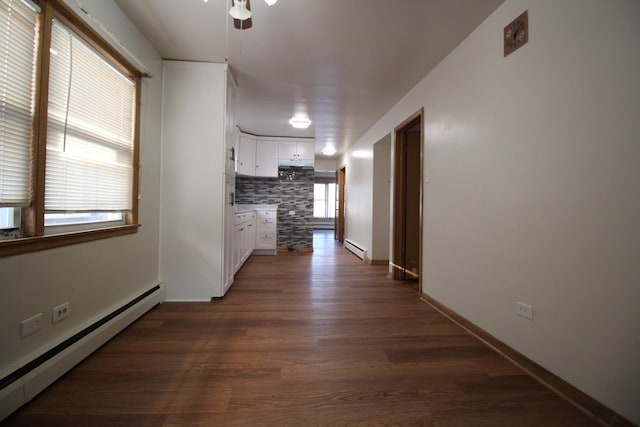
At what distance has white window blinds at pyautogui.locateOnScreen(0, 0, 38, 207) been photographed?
1148 mm

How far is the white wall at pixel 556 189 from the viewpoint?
1110mm

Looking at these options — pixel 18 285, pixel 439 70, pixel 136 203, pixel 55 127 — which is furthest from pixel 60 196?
pixel 439 70

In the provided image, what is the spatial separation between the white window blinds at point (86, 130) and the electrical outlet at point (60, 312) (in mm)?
552

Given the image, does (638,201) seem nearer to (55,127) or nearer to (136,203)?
(55,127)

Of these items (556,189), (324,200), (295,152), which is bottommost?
(556,189)

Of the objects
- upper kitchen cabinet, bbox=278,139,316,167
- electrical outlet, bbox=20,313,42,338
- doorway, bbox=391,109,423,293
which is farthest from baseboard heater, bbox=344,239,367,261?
electrical outlet, bbox=20,313,42,338

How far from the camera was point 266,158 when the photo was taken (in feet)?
17.7

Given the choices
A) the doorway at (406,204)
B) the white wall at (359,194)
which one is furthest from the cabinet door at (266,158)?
the doorway at (406,204)

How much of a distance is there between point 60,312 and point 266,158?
435cm

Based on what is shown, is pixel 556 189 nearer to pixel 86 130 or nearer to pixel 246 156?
pixel 86 130

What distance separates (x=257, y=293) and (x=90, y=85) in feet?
7.44

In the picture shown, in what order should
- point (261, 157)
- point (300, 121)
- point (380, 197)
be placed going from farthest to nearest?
point (261, 157)
point (380, 197)
point (300, 121)

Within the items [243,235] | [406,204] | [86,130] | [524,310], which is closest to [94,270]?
[86,130]

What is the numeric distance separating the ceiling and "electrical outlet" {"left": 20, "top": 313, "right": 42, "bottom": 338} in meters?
2.11
